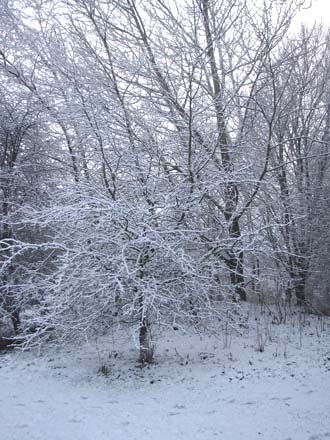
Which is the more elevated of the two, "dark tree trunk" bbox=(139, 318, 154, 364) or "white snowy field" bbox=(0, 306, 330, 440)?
"dark tree trunk" bbox=(139, 318, 154, 364)

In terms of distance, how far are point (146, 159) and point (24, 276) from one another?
412 centimetres

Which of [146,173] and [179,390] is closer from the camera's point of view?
[179,390]

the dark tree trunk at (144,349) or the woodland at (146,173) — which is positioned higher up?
the woodland at (146,173)

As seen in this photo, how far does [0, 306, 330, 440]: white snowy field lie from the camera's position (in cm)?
460

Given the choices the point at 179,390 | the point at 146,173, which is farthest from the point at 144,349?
the point at 146,173

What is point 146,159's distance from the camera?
24.6ft

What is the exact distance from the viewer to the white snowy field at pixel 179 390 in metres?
4.60

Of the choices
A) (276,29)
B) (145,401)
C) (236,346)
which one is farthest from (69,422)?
(276,29)

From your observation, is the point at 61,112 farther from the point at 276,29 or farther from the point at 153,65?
the point at 276,29

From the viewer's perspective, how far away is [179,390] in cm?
596

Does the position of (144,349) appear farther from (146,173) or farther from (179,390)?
(146,173)

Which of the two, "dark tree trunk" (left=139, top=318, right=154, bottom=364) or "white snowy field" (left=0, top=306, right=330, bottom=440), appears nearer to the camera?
"white snowy field" (left=0, top=306, right=330, bottom=440)

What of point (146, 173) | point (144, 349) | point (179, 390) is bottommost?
point (179, 390)

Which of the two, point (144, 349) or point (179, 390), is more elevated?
point (144, 349)
